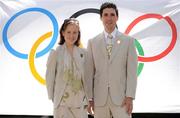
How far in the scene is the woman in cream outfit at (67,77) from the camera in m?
2.59

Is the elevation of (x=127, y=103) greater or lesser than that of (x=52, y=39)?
lesser

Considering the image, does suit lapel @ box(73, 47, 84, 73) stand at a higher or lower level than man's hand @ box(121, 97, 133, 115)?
higher

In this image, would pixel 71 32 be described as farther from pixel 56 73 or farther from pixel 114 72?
pixel 114 72

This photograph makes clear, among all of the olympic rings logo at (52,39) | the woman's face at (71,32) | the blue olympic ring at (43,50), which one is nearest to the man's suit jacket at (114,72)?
the woman's face at (71,32)

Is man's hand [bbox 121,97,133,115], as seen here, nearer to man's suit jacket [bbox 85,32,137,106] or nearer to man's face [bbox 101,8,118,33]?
man's suit jacket [bbox 85,32,137,106]

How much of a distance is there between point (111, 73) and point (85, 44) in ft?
3.68

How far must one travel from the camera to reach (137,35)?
3748mm

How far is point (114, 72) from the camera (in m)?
2.69

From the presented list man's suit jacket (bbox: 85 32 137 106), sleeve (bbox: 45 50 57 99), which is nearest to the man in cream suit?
man's suit jacket (bbox: 85 32 137 106)

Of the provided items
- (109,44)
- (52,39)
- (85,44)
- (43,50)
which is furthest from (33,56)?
(109,44)

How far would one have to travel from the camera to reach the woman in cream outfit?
2592mm

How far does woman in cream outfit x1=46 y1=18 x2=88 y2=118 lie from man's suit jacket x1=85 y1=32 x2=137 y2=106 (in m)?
0.13

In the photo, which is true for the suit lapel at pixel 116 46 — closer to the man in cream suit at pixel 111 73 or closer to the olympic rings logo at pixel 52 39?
the man in cream suit at pixel 111 73

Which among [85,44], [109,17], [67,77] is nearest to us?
[67,77]
